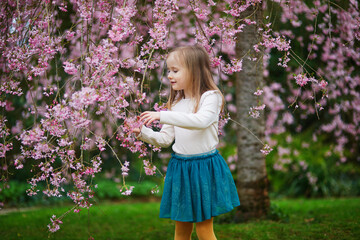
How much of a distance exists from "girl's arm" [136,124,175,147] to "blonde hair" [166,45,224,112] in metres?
0.26

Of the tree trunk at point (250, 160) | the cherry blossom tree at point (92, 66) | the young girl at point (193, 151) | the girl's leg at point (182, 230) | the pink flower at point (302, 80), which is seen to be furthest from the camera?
the tree trunk at point (250, 160)

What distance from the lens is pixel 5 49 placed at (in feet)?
8.11

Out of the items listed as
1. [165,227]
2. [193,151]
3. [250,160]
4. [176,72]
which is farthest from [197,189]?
[165,227]

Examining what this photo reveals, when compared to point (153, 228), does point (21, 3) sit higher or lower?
higher

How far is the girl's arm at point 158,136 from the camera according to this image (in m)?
Answer: 2.26

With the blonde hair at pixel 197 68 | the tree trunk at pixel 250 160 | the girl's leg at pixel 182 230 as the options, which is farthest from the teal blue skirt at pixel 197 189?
the tree trunk at pixel 250 160

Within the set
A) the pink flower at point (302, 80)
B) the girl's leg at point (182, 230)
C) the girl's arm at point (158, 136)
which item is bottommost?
the girl's leg at point (182, 230)

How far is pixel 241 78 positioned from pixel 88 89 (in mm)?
2370

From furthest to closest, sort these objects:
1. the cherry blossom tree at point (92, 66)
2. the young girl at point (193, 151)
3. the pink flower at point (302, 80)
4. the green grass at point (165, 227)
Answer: the green grass at point (165, 227)
the pink flower at point (302, 80)
the young girl at point (193, 151)
the cherry blossom tree at point (92, 66)

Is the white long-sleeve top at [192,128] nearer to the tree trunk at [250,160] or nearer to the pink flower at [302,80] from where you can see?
the pink flower at [302,80]

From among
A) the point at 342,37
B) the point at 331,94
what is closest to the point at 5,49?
the point at 342,37

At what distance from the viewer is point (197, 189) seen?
83.4 inches

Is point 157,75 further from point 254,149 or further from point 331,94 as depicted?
point 331,94

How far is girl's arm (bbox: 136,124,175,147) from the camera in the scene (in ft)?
7.42
